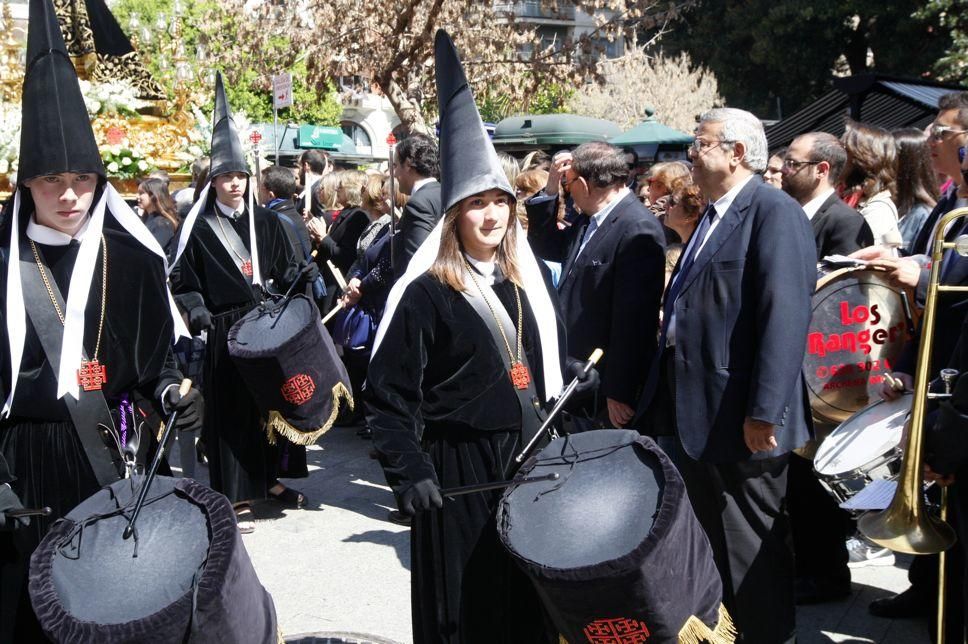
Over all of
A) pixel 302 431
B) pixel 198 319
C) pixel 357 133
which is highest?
pixel 198 319

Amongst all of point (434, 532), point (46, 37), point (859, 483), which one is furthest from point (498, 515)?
point (46, 37)

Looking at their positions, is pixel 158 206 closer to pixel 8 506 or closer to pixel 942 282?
pixel 8 506

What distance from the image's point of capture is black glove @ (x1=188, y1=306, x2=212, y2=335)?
20.5ft

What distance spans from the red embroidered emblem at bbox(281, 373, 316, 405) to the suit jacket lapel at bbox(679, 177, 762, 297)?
2499 mm

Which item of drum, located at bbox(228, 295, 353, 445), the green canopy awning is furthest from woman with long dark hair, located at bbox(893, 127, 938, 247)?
the green canopy awning

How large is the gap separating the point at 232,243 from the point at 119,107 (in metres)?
6.77

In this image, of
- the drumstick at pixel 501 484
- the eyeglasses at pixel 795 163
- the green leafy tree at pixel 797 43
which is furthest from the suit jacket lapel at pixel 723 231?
the green leafy tree at pixel 797 43

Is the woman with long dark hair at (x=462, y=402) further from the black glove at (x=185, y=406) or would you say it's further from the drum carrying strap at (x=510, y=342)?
the black glove at (x=185, y=406)

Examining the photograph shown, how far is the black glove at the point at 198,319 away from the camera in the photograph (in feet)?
20.5

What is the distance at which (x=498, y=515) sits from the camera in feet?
10.1

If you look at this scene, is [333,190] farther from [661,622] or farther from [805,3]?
[805,3]

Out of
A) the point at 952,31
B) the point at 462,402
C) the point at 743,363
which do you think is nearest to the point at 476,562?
the point at 462,402

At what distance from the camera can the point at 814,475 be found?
4906 millimetres

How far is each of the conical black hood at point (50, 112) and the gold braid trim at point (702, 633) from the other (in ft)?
7.90
